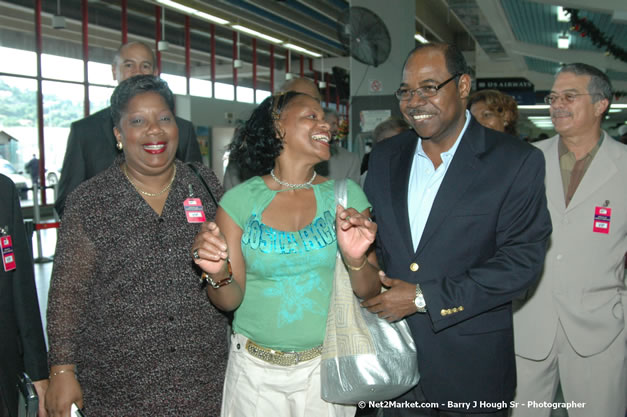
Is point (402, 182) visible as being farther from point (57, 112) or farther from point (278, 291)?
point (57, 112)

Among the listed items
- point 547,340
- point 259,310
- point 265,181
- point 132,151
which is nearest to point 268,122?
point 265,181

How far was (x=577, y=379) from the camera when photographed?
2.64 meters

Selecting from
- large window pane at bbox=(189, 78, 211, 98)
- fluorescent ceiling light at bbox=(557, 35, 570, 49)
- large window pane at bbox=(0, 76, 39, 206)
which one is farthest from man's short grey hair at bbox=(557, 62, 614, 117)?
large window pane at bbox=(189, 78, 211, 98)

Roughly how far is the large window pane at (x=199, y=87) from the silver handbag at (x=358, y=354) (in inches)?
658

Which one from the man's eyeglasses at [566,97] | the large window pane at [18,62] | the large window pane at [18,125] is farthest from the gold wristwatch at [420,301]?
the large window pane at [18,62]

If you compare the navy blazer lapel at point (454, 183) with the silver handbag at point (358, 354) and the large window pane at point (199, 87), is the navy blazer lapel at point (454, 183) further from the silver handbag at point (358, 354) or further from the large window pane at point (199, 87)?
the large window pane at point (199, 87)

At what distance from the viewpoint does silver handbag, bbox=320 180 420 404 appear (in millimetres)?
1924

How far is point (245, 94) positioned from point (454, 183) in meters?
20.2

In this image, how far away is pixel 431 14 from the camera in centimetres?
1611

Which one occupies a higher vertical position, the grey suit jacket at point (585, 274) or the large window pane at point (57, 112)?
the large window pane at point (57, 112)

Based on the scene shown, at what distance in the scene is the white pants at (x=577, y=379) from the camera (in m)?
2.61

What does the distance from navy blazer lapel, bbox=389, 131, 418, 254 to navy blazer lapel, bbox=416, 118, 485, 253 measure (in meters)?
0.09

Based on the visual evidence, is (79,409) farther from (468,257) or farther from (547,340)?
(547,340)

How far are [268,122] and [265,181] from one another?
25 cm
